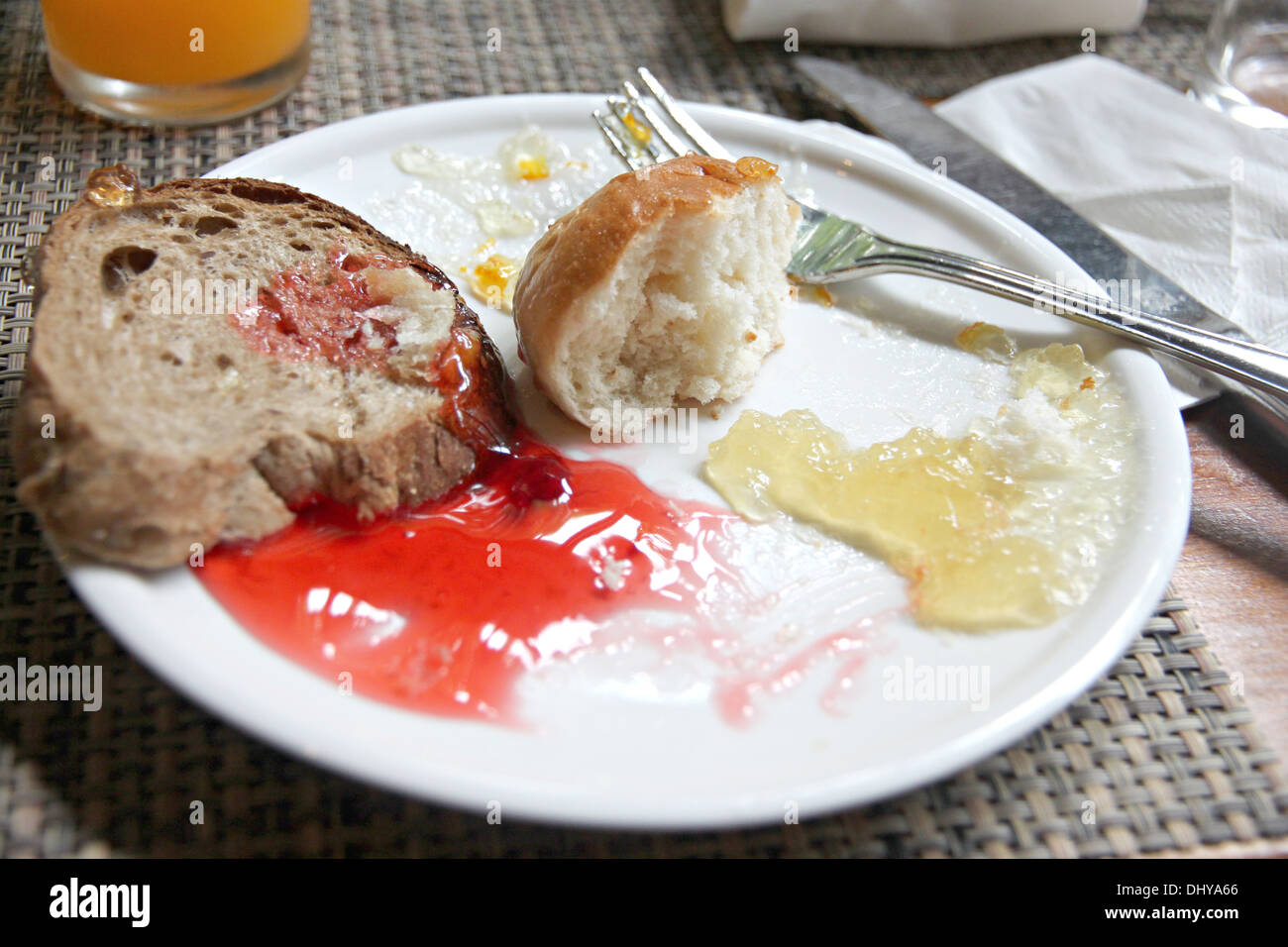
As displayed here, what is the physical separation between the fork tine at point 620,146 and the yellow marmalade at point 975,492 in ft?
3.11

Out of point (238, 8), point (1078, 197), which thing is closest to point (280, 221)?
point (238, 8)

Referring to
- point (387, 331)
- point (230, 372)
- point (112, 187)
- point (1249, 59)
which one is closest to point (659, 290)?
point (387, 331)

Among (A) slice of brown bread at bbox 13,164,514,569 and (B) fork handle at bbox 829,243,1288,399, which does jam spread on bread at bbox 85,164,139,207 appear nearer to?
(A) slice of brown bread at bbox 13,164,514,569

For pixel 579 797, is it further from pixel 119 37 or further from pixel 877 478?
pixel 119 37

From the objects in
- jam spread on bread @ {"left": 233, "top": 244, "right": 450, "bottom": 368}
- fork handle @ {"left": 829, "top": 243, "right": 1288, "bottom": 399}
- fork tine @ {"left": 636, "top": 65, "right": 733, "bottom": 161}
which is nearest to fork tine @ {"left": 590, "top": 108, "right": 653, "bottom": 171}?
fork tine @ {"left": 636, "top": 65, "right": 733, "bottom": 161}

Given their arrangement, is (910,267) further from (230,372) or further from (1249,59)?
(1249,59)

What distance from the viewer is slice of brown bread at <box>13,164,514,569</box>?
1.82 metres

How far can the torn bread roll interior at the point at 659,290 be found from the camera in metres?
2.29

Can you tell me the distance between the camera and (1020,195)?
3.13m

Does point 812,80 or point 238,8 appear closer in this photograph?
A: point 238,8

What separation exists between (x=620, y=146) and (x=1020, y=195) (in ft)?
4.11

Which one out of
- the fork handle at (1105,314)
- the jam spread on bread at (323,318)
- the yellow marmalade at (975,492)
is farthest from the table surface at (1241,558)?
the jam spread on bread at (323,318)

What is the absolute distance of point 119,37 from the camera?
9.74 ft
